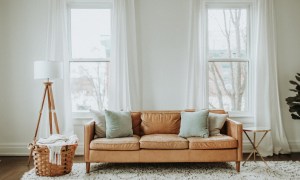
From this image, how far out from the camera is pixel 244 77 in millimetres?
6129

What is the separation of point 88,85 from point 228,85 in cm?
261

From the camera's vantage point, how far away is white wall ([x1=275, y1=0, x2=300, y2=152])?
5996mm

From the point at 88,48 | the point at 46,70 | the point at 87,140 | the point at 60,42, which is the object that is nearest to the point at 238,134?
the point at 87,140

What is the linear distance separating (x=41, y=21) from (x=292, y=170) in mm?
4806

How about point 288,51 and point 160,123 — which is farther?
point 288,51

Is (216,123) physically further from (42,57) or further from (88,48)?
(42,57)

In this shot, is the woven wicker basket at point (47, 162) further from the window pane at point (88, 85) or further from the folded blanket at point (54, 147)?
the window pane at point (88, 85)

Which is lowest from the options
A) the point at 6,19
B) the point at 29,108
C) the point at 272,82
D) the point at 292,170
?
the point at 292,170

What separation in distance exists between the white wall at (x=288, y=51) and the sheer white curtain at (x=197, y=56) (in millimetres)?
1413

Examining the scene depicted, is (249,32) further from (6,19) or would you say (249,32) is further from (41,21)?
(6,19)

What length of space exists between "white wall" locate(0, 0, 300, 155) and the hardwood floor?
0.35m

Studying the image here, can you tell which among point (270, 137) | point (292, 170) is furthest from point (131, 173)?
point (270, 137)

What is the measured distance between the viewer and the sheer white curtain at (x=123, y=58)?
5.77 m

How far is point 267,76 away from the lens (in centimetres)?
587
